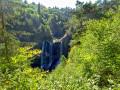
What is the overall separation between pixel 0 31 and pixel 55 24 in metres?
65.4

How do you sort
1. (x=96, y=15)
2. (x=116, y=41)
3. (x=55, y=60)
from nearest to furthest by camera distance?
(x=116, y=41)
(x=96, y=15)
(x=55, y=60)

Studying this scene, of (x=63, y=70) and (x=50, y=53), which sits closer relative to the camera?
(x=63, y=70)

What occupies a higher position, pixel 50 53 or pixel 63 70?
pixel 63 70

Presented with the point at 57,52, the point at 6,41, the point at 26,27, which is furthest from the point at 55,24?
the point at 6,41

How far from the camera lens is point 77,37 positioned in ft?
44.8

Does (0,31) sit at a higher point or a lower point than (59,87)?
higher

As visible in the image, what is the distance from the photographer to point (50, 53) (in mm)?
42688

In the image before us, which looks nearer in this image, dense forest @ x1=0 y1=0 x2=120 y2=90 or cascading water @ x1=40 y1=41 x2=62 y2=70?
dense forest @ x1=0 y1=0 x2=120 y2=90

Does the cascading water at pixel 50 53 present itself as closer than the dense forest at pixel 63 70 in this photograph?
No

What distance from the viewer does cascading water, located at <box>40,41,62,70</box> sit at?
41.6m

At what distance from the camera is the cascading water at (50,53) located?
41566 mm

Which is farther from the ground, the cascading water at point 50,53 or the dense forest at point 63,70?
the dense forest at point 63,70

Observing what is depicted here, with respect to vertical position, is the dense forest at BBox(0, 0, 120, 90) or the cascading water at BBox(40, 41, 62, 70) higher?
the dense forest at BBox(0, 0, 120, 90)

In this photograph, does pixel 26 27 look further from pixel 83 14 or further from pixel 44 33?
pixel 83 14
